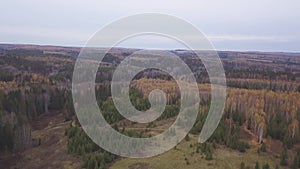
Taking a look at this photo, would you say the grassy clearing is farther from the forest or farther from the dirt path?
the dirt path

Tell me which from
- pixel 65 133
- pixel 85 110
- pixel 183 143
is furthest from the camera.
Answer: pixel 85 110

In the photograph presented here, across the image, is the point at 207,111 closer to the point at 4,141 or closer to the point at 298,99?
the point at 298,99

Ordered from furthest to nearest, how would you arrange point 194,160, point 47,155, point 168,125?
1. point 168,125
2. point 47,155
3. point 194,160

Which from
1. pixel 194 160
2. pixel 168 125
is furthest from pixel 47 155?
pixel 194 160

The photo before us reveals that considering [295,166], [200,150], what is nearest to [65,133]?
[200,150]

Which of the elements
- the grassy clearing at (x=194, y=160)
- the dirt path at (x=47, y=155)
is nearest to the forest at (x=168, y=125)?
the grassy clearing at (x=194, y=160)

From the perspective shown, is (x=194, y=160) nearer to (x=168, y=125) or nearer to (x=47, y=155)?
(x=168, y=125)

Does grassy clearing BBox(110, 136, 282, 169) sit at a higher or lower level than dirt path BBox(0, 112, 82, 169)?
higher

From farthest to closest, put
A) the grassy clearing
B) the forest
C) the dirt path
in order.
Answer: the dirt path, the forest, the grassy clearing

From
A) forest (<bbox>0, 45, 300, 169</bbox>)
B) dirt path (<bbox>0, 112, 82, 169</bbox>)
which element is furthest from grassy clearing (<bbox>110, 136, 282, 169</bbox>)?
dirt path (<bbox>0, 112, 82, 169</bbox>)

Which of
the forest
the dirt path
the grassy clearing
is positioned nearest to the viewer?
the grassy clearing

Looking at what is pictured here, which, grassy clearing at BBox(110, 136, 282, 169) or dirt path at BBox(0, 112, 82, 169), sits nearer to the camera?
grassy clearing at BBox(110, 136, 282, 169)
